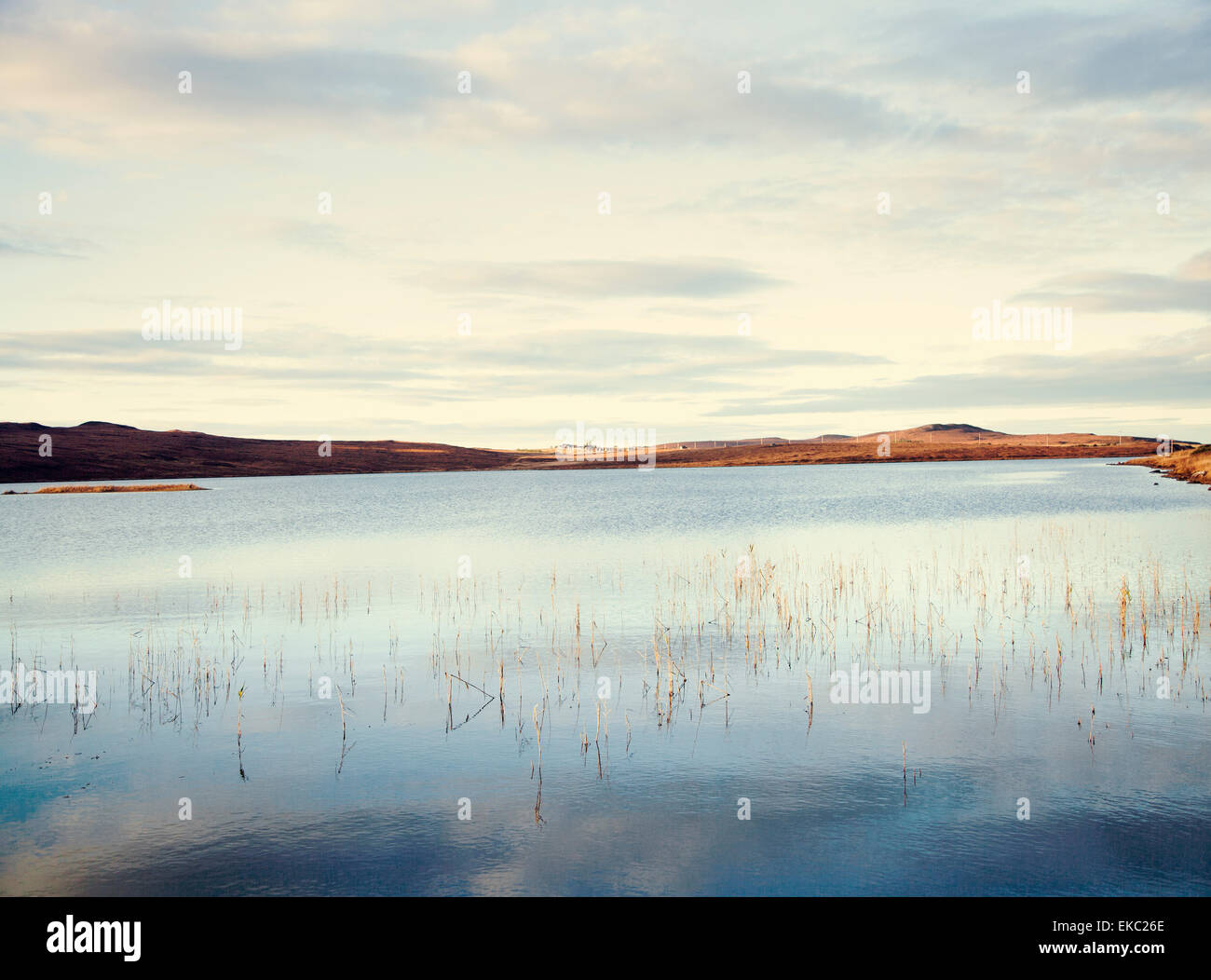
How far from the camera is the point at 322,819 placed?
11.5 meters

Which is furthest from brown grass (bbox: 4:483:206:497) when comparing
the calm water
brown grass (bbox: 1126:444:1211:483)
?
brown grass (bbox: 1126:444:1211:483)

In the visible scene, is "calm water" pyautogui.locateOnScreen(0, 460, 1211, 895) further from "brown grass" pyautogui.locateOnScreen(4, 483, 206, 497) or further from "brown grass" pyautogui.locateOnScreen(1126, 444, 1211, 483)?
"brown grass" pyautogui.locateOnScreen(4, 483, 206, 497)

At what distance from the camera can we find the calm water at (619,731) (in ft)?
33.4

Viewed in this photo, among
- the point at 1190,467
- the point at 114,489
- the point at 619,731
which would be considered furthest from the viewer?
the point at 114,489

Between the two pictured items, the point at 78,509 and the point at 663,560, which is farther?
the point at 78,509

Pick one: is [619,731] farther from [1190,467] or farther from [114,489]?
[114,489]

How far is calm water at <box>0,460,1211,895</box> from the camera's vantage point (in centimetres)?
1017

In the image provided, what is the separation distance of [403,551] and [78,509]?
4749 centimetres

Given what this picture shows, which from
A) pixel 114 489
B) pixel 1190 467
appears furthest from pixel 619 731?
pixel 114 489

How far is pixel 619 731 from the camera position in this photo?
49.3ft

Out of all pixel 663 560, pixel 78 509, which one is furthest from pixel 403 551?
pixel 78 509
